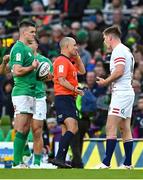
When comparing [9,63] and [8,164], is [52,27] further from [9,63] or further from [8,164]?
[9,63]

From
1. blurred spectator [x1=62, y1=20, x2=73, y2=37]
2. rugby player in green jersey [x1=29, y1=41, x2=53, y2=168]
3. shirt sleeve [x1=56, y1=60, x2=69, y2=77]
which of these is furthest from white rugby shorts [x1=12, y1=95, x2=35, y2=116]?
blurred spectator [x1=62, y1=20, x2=73, y2=37]

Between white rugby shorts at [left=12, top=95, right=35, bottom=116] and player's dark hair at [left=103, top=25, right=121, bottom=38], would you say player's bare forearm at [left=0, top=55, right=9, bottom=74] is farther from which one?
player's dark hair at [left=103, top=25, right=121, bottom=38]

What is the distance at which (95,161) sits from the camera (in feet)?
70.3

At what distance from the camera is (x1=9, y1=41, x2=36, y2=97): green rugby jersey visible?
55.2ft

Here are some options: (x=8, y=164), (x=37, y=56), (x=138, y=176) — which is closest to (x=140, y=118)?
(x=8, y=164)

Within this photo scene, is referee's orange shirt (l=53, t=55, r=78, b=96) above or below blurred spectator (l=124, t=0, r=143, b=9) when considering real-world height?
below

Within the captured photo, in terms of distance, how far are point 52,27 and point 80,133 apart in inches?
344

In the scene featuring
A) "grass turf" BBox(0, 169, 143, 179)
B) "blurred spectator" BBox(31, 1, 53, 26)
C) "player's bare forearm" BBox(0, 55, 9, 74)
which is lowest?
"grass turf" BBox(0, 169, 143, 179)

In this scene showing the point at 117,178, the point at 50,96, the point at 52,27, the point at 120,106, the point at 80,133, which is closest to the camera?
the point at 117,178

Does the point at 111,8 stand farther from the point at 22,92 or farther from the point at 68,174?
the point at 68,174

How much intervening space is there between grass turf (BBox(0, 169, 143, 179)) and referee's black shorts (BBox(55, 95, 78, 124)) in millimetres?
1659

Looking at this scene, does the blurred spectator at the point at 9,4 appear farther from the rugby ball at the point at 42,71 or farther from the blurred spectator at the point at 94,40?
the rugby ball at the point at 42,71

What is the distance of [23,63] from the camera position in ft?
55.5

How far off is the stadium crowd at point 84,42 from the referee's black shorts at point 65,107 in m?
2.60
